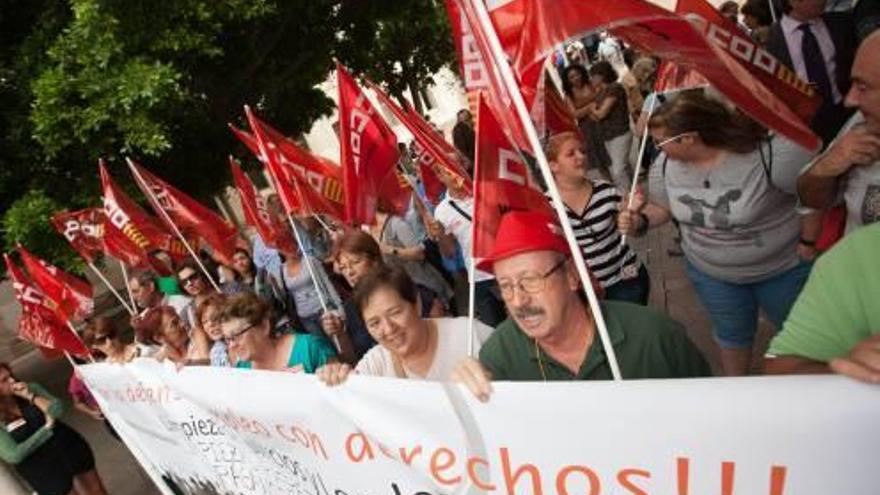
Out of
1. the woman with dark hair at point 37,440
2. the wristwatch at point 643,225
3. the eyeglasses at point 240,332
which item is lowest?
the woman with dark hair at point 37,440

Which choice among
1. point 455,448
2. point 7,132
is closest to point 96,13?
point 7,132

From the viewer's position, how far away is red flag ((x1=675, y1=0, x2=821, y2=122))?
6.32ft

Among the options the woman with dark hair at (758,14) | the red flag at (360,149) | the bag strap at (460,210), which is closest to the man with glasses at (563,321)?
the red flag at (360,149)

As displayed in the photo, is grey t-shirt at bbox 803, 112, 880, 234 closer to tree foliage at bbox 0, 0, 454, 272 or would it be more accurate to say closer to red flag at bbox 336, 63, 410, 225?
red flag at bbox 336, 63, 410, 225

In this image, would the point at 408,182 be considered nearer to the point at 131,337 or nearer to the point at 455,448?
the point at 455,448

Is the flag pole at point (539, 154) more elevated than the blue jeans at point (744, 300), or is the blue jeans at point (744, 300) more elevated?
the flag pole at point (539, 154)

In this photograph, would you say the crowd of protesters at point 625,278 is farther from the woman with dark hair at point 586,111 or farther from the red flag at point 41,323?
the woman with dark hair at point 586,111

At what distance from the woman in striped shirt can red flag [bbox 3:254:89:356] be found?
3.84 meters

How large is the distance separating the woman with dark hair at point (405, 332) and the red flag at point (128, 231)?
12.4ft

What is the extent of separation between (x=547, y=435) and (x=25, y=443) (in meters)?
4.07

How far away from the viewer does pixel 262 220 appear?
549 centimetres

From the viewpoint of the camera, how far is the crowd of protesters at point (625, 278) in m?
1.79

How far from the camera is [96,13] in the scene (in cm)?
620

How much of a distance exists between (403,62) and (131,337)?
10.5 meters
